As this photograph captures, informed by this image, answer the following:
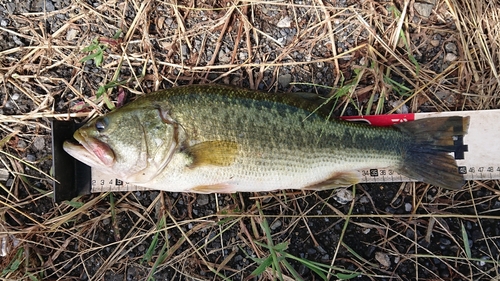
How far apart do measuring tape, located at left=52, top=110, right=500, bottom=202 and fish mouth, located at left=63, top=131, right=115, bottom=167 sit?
41 cm

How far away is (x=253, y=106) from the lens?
123 inches

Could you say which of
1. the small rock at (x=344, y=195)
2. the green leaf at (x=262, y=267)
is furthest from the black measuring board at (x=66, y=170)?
the small rock at (x=344, y=195)

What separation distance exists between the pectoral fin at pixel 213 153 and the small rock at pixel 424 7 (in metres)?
2.11

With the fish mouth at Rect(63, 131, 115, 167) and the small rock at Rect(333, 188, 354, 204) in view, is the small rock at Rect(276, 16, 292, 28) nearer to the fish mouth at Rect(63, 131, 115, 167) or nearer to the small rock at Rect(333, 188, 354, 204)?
the small rock at Rect(333, 188, 354, 204)

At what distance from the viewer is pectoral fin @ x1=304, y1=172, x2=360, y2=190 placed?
3.25 metres

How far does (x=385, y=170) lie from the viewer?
138 inches

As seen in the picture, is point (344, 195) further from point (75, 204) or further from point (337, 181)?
point (75, 204)

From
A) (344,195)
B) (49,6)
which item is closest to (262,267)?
(344,195)

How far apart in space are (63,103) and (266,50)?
1927 mm

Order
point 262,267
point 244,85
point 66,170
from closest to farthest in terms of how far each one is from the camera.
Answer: point 262,267 < point 66,170 < point 244,85

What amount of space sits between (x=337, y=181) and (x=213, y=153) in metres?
1.06

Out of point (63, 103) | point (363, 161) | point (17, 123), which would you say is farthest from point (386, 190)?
point (17, 123)

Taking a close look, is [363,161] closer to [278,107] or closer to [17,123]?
[278,107]

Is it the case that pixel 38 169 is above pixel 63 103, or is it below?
below
